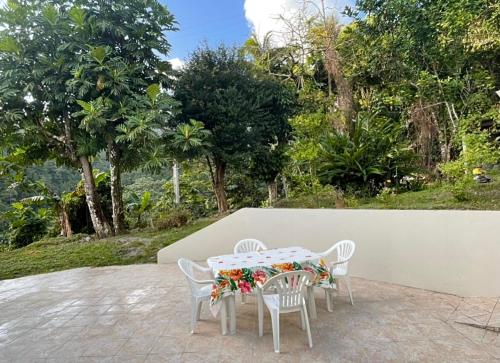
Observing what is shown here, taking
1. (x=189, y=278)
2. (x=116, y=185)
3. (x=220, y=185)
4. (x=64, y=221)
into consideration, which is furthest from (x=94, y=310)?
(x=64, y=221)

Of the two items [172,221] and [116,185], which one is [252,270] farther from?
[116,185]

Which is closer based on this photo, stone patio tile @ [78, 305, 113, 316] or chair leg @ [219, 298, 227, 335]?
chair leg @ [219, 298, 227, 335]

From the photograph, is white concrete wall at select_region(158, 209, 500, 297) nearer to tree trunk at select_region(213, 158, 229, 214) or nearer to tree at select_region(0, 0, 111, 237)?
tree trunk at select_region(213, 158, 229, 214)

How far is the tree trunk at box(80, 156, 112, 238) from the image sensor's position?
9047mm

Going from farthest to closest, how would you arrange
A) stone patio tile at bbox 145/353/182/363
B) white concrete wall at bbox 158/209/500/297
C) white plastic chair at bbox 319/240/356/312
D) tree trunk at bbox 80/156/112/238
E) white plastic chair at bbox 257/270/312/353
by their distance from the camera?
tree trunk at bbox 80/156/112/238 → white concrete wall at bbox 158/209/500/297 → white plastic chair at bbox 319/240/356/312 → white plastic chair at bbox 257/270/312/353 → stone patio tile at bbox 145/353/182/363

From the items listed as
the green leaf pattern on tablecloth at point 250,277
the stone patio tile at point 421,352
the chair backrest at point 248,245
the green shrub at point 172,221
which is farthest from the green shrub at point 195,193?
the stone patio tile at point 421,352

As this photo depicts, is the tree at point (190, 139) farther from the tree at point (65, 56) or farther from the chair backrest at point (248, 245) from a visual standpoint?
the chair backrest at point (248, 245)

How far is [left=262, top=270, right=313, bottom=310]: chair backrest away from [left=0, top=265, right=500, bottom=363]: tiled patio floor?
39cm

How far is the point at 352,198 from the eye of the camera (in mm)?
7242

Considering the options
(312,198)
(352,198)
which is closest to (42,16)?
(312,198)

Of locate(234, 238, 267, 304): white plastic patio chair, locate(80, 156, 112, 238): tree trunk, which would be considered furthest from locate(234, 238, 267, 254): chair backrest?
locate(80, 156, 112, 238): tree trunk

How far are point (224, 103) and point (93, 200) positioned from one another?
4321mm

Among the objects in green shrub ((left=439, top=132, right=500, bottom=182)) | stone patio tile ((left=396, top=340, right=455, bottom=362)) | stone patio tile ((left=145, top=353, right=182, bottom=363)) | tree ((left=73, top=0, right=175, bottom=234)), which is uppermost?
tree ((left=73, top=0, right=175, bottom=234))

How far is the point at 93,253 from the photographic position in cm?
778
